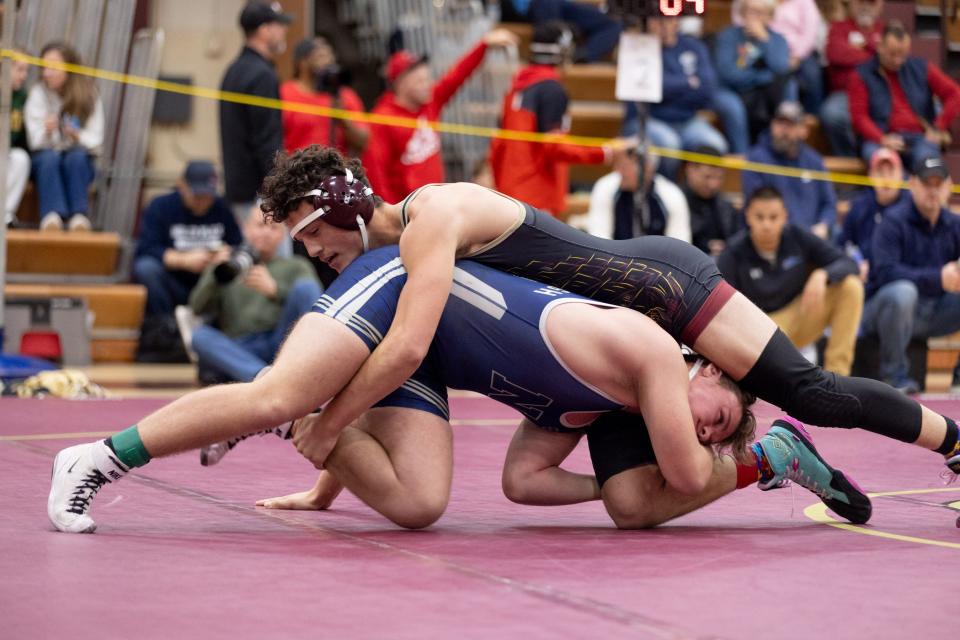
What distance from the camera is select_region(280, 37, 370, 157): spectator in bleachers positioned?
26.5ft

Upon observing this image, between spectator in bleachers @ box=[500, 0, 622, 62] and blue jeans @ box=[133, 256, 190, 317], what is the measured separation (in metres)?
3.23

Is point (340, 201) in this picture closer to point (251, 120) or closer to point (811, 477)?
point (811, 477)

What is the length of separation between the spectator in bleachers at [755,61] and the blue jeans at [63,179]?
4.11m

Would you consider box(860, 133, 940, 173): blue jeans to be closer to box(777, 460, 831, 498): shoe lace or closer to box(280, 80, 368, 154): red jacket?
box(280, 80, 368, 154): red jacket

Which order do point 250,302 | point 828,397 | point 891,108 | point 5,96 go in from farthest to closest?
1. point 891,108
2. point 250,302
3. point 5,96
4. point 828,397

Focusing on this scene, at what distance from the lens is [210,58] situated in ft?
32.6

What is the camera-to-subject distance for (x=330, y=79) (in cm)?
814

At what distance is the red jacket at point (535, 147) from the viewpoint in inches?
311

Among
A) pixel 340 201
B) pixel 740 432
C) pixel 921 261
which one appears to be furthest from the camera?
pixel 921 261

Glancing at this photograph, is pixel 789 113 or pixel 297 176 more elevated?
pixel 789 113

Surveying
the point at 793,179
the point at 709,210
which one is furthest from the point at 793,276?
the point at 793,179

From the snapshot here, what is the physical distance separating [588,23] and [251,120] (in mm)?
3398

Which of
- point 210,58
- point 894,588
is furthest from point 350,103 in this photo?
point 894,588

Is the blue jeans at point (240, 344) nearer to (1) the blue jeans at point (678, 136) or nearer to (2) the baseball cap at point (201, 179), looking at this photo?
(2) the baseball cap at point (201, 179)
